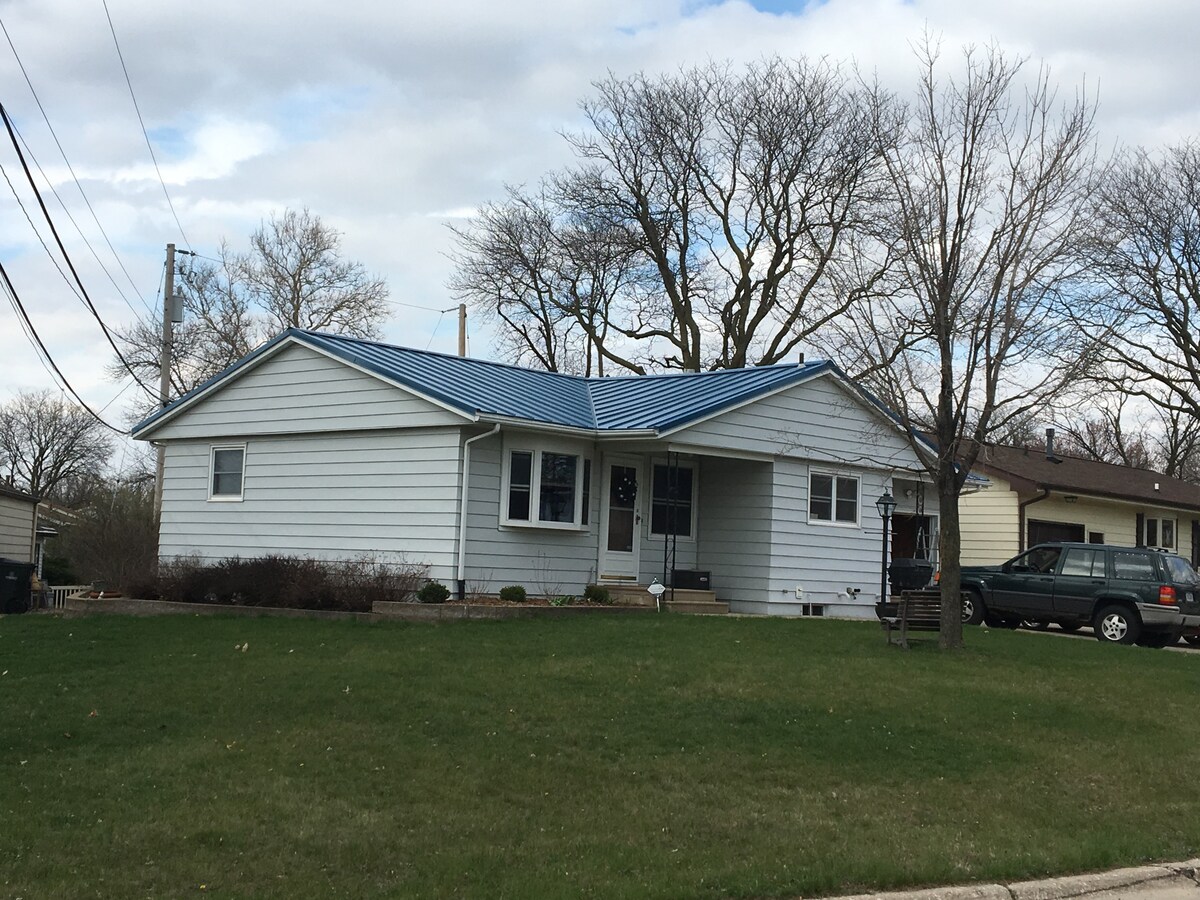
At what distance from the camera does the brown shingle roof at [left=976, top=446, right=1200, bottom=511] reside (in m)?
31.4

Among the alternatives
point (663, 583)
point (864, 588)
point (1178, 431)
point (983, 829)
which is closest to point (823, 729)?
point (983, 829)

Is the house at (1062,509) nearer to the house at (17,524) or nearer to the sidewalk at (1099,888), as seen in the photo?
the sidewalk at (1099,888)

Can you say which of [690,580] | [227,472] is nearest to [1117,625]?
[690,580]

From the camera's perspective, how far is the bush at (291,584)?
1805 centimetres

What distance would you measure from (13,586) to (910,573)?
16008 millimetres

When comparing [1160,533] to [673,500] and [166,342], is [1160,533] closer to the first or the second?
[673,500]

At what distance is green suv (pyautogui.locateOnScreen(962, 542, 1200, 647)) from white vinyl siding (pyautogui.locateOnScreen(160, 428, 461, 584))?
30.7 ft

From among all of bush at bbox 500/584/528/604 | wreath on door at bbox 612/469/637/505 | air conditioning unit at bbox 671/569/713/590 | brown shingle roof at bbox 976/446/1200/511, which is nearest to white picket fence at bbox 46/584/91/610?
bush at bbox 500/584/528/604

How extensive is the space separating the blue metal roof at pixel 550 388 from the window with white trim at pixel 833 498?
6.59ft

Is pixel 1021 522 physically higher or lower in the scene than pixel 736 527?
higher

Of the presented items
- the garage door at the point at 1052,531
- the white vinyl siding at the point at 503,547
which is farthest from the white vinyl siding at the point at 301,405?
the garage door at the point at 1052,531

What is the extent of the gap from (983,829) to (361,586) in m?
11.5

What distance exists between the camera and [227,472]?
913 inches

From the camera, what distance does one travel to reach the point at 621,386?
24516 mm
